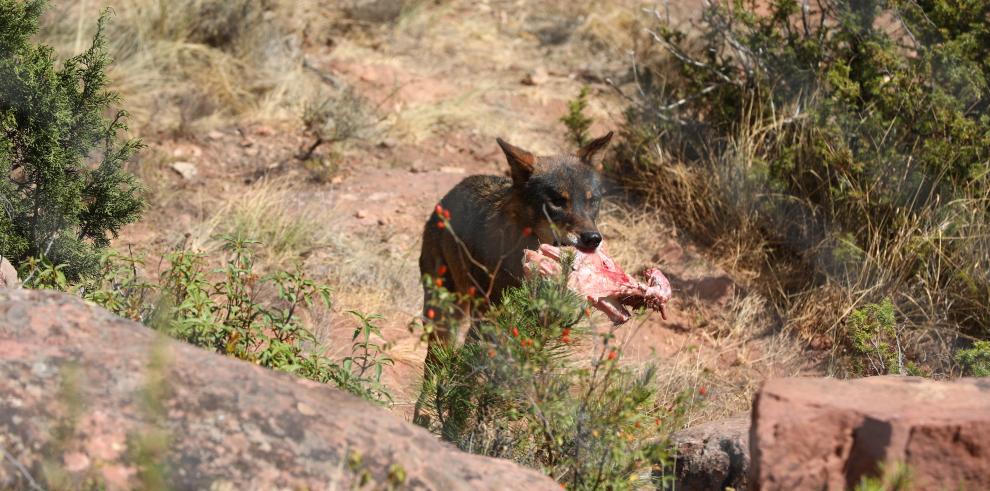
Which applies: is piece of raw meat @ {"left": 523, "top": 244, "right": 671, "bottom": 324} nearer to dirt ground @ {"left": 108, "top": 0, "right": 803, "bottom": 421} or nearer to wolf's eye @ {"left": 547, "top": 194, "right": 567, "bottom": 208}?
wolf's eye @ {"left": 547, "top": 194, "right": 567, "bottom": 208}

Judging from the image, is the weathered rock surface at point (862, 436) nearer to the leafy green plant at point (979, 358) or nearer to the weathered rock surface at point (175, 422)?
the weathered rock surface at point (175, 422)

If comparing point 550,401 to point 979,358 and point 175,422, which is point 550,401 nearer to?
point 175,422

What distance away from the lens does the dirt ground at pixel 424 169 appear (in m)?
8.93

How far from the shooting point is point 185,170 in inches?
428

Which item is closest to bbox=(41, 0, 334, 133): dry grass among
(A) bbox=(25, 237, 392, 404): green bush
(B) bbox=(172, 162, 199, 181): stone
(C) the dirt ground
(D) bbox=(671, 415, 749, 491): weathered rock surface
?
(C) the dirt ground

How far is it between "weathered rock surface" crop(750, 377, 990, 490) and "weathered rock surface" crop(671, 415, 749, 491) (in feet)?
4.51

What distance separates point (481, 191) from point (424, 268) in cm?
72

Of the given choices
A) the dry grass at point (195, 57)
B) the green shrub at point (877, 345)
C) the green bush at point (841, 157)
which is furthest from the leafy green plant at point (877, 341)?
the dry grass at point (195, 57)

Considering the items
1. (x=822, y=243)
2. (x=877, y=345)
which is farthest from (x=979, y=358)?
(x=822, y=243)

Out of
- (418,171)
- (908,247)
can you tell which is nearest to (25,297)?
(908,247)

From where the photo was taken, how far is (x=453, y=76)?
13.7 metres

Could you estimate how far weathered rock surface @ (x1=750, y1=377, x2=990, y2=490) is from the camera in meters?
3.65

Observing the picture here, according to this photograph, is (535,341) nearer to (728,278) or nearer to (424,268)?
(424,268)

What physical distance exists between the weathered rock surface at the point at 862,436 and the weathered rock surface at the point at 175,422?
884 millimetres
